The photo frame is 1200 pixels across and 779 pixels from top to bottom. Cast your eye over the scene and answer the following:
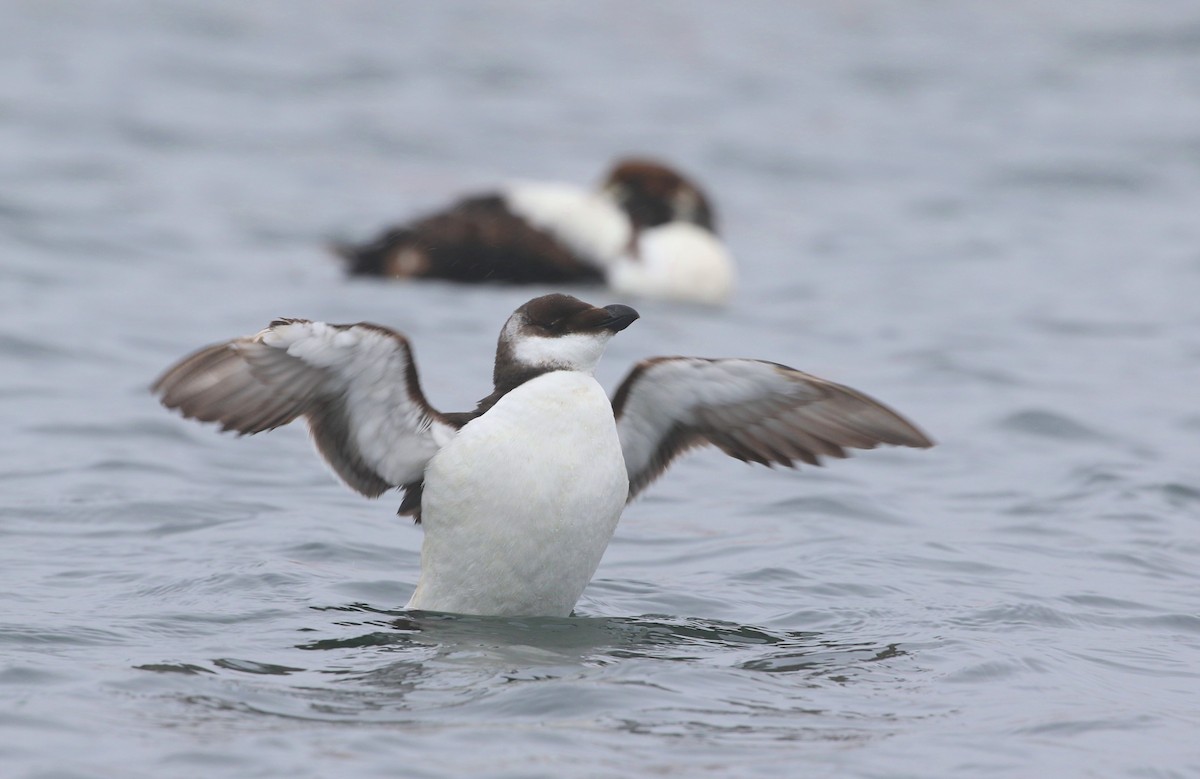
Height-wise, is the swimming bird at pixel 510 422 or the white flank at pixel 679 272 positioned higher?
the white flank at pixel 679 272

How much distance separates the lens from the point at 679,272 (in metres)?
12.0

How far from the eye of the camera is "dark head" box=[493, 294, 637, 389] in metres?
5.67

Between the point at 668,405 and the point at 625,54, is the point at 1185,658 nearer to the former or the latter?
the point at 668,405

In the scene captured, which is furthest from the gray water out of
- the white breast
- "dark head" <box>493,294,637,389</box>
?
"dark head" <box>493,294,637,389</box>

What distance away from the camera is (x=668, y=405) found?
6074 mm

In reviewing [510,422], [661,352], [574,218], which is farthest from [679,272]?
[510,422]

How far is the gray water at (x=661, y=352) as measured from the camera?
4867 mm

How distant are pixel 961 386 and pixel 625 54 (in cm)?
1114

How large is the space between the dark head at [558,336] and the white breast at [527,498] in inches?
2.6

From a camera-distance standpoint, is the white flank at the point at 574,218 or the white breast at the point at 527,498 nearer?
the white breast at the point at 527,498

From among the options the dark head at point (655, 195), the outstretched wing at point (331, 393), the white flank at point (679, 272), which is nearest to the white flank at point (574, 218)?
the white flank at point (679, 272)

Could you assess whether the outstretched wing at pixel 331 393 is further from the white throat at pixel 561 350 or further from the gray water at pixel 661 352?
the gray water at pixel 661 352

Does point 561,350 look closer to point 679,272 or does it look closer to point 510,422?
point 510,422

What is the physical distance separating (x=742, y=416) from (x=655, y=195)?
667cm
